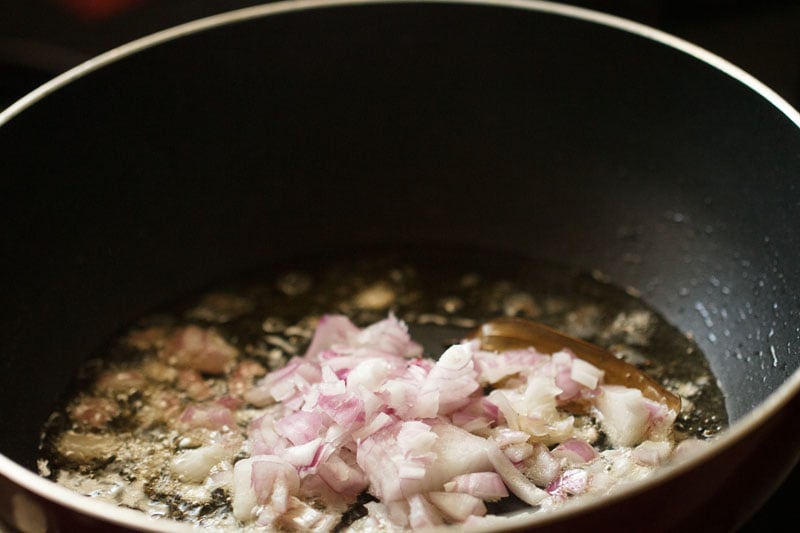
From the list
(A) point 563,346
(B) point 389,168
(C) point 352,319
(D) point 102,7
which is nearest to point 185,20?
(D) point 102,7

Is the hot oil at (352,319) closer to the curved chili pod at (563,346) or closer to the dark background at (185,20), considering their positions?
the curved chili pod at (563,346)

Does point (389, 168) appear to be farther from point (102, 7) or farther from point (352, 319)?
point (102, 7)

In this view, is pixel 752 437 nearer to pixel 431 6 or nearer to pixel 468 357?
pixel 468 357

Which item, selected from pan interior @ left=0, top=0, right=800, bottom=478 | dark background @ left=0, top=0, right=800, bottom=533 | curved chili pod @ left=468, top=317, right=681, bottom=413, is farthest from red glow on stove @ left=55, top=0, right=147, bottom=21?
curved chili pod @ left=468, top=317, right=681, bottom=413

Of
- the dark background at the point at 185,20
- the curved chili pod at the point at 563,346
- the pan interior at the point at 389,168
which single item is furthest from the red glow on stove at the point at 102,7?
the curved chili pod at the point at 563,346

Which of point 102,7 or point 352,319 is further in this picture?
point 102,7
